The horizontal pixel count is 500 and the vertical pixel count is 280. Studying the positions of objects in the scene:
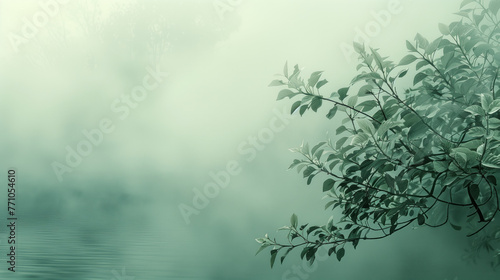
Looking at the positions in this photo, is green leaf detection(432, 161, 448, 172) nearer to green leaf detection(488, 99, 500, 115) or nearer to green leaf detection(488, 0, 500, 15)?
green leaf detection(488, 99, 500, 115)

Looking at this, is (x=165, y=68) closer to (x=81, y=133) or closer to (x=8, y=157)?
(x=81, y=133)

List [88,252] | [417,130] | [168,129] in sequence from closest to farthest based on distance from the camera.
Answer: [417,130], [88,252], [168,129]

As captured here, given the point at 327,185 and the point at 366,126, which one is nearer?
the point at 366,126

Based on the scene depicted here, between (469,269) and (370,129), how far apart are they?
→ 219 centimetres

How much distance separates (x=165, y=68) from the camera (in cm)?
341

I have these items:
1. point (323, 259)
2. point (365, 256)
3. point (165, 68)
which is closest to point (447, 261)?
point (365, 256)

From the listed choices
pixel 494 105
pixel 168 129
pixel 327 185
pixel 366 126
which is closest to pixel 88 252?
pixel 168 129

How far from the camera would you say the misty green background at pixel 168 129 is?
3.24 metres

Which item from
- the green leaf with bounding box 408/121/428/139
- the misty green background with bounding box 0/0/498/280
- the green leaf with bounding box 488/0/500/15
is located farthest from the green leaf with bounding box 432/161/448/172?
the misty green background with bounding box 0/0/498/280

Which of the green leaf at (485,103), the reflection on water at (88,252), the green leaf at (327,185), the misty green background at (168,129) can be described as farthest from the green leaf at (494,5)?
the reflection on water at (88,252)

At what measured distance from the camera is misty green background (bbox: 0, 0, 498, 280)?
10.6ft

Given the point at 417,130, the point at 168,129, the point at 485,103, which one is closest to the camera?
the point at 485,103

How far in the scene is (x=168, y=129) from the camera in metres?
3.44

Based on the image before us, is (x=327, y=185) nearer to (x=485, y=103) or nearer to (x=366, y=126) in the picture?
(x=366, y=126)
